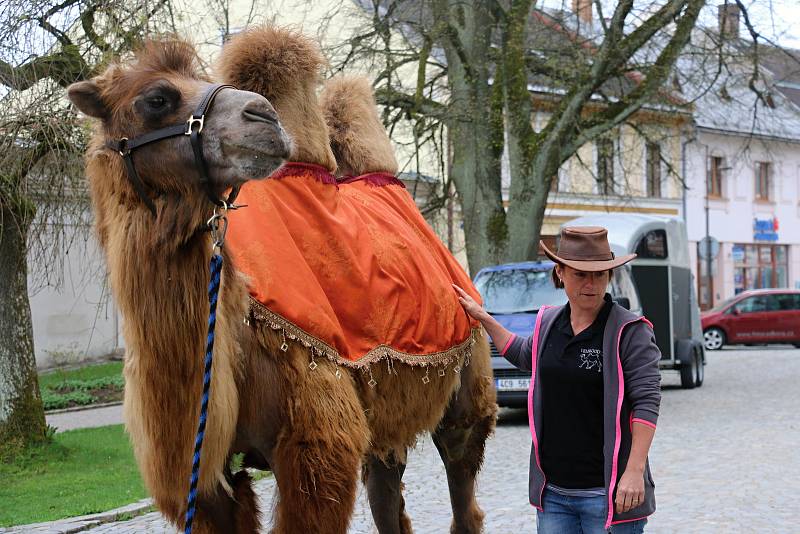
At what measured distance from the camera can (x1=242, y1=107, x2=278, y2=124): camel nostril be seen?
341cm

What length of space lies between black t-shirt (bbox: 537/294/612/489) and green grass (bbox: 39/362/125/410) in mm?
11020

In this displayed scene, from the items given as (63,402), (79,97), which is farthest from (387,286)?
(63,402)

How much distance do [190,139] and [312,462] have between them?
4.37 ft

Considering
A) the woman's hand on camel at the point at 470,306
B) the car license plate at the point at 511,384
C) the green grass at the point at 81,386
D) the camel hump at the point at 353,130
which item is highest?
the camel hump at the point at 353,130

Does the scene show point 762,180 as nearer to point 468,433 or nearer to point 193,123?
point 468,433

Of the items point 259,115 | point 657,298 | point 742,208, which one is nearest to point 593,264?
point 259,115

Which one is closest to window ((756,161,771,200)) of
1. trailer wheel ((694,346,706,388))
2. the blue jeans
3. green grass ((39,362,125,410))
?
trailer wheel ((694,346,706,388))

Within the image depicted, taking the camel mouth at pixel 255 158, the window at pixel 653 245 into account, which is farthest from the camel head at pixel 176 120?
the window at pixel 653 245

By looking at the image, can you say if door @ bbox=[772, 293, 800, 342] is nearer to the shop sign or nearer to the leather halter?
the shop sign

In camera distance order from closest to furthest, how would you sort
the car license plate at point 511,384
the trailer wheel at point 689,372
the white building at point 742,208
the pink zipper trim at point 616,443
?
the pink zipper trim at point 616,443 → the car license plate at point 511,384 → the trailer wheel at point 689,372 → the white building at point 742,208

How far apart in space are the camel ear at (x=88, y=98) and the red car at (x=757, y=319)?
1077 inches

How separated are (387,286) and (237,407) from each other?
115cm

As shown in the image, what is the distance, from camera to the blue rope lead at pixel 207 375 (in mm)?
3566

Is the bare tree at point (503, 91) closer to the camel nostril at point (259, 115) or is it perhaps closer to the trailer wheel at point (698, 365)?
the trailer wheel at point (698, 365)
